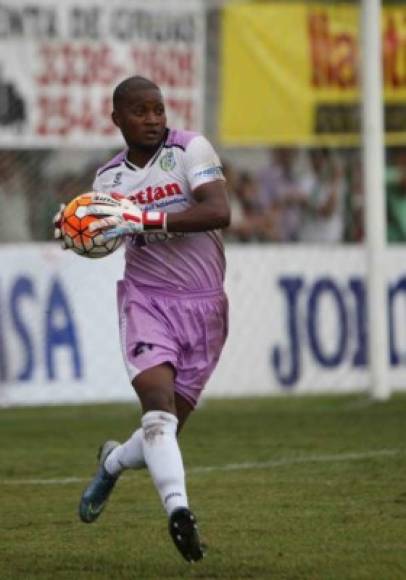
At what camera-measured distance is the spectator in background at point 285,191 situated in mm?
18562

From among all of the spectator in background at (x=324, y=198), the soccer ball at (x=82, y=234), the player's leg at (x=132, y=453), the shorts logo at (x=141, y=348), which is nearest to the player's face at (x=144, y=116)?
the soccer ball at (x=82, y=234)

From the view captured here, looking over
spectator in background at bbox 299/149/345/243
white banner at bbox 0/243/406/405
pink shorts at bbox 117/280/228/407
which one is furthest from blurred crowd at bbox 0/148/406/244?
pink shorts at bbox 117/280/228/407

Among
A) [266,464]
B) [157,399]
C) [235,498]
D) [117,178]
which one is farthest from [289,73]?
[157,399]

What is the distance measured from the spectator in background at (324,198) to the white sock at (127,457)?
10.0m

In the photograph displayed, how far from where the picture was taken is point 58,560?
7.76 m

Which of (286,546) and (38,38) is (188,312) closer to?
(286,546)

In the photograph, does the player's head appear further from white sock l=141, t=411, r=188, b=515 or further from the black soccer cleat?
the black soccer cleat

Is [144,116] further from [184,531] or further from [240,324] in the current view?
[240,324]

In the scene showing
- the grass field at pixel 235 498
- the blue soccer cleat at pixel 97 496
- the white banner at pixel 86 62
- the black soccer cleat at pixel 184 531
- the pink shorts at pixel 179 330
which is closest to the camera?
the black soccer cleat at pixel 184 531

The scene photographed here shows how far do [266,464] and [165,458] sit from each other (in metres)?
Answer: 4.01

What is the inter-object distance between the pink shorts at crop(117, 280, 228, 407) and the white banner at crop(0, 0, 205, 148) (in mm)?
7591

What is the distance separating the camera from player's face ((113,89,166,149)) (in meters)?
7.93

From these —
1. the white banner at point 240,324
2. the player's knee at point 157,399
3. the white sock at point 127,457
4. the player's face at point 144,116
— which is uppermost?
the player's face at point 144,116

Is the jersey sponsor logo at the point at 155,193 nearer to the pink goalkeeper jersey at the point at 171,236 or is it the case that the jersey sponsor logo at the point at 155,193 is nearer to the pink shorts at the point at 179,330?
the pink goalkeeper jersey at the point at 171,236
